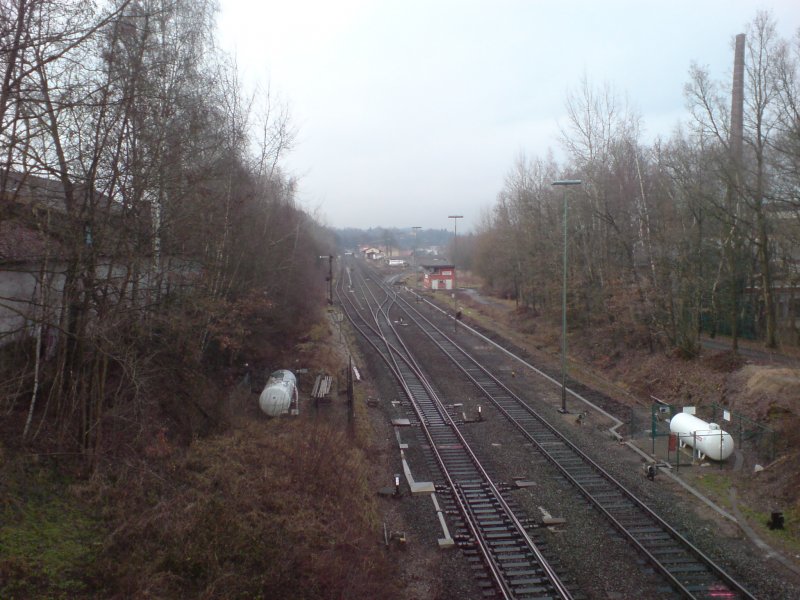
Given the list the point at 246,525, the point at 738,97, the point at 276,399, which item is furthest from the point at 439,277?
the point at 246,525

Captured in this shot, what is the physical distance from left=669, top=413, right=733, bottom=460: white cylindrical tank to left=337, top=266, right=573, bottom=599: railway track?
16.4 feet

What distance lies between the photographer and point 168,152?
420 inches

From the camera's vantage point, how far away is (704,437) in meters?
13.8

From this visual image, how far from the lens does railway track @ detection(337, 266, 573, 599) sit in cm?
890

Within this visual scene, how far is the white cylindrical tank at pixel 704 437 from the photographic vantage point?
13539mm

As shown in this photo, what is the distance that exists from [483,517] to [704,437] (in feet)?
19.8

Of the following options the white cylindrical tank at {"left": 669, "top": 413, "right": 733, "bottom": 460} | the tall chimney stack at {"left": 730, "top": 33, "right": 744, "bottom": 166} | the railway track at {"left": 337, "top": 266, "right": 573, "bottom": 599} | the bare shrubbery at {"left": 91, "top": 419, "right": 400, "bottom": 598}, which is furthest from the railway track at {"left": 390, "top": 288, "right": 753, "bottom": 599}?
the tall chimney stack at {"left": 730, "top": 33, "right": 744, "bottom": 166}

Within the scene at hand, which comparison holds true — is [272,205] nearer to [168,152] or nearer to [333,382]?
[333,382]

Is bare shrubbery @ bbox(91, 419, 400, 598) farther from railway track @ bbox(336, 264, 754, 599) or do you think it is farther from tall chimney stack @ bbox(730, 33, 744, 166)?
tall chimney stack @ bbox(730, 33, 744, 166)

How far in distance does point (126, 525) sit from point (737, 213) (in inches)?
904

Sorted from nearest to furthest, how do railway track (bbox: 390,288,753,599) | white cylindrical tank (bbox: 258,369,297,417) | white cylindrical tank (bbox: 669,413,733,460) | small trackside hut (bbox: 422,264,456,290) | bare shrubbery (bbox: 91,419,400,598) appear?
bare shrubbery (bbox: 91,419,400,598)
railway track (bbox: 390,288,753,599)
white cylindrical tank (bbox: 669,413,733,460)
white cylindrical tank (bbox: 258,369,297,417)
small trackside hut (bbox: 422,264,456,290)

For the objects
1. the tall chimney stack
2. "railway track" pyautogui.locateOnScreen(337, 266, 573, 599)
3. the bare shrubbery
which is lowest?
"railway track" pyautogui.locateOnScreen(337, 266, 573, 599)

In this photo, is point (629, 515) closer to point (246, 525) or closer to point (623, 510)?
point (623, 510)

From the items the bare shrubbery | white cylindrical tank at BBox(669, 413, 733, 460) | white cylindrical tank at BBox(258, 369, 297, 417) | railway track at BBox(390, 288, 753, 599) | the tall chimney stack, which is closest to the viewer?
the bare shrubbery
